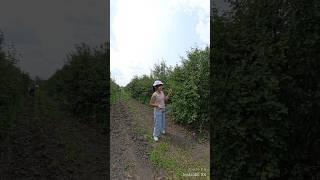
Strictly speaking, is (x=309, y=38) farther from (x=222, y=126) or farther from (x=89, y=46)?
(x=89, y=46)

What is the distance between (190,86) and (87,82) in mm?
3907

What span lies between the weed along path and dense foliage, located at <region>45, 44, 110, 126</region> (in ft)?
7.44

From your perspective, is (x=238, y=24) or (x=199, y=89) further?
(x=199, y=89)

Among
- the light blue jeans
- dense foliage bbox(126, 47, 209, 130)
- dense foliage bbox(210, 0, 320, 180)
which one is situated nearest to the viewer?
dense foliage bbox(210, 0, 320, 180)

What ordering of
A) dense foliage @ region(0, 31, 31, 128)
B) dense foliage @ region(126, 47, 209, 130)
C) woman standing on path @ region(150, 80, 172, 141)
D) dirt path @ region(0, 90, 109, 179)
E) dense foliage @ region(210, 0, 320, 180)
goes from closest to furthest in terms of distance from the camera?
dense foliage @ region(210, 0, 320, 180), woman standing on path @ region(150, 80, 172, 141), dense foliage @ region(126, 47, 209, 130), dirt path @ region(0, 90, 109, 179), dense foliage @ region(0, 31, 31, 128)

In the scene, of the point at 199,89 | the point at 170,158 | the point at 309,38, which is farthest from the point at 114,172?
the point at 309,38

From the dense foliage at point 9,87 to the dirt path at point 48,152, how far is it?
0.64ft

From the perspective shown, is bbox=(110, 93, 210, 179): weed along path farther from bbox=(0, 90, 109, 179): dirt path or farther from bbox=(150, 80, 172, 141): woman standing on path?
bbox=(0, 90, 109, 179): dirt path

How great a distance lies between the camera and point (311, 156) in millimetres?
6102

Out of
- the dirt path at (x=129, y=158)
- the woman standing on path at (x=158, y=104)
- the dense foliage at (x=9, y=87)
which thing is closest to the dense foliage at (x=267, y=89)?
the woman standing on path at (x=158, y=104)

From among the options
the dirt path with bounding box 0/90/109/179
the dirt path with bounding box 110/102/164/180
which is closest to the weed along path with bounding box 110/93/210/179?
the dirt path with bounding box 110/102/164/180

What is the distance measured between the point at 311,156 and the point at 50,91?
8338mm

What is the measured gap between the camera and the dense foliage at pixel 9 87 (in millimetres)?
7887

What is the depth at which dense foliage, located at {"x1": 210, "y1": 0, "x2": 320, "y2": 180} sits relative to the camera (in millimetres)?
5770
